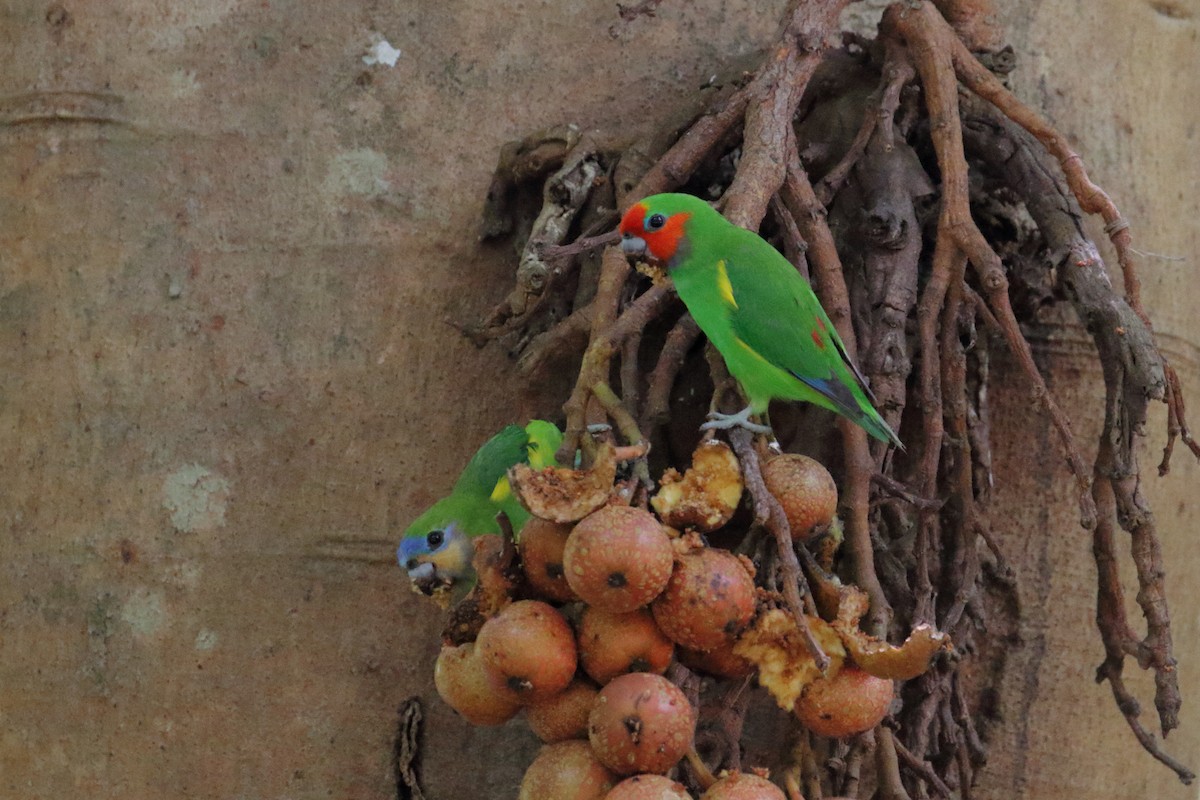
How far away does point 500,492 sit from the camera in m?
1.69

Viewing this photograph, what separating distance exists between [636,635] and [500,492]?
18.1 inches

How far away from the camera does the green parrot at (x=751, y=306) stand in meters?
1.63

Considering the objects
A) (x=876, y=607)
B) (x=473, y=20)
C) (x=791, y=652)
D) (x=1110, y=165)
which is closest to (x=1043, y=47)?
(x=1110, y=165)

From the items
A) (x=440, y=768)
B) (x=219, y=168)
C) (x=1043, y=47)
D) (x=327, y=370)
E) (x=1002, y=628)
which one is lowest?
(x=440, y=768)

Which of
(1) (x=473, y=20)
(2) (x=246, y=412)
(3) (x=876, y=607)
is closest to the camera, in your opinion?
(3) (x=876, y=607)

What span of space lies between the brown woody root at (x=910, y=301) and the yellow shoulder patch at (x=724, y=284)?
7cm

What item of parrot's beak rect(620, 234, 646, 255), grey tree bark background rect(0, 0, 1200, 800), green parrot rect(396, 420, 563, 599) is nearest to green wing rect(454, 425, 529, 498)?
green parrot rect(396, 420, 563, 599)

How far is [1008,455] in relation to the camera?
6.55ft

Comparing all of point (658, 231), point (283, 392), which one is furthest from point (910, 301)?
point (283, 392)

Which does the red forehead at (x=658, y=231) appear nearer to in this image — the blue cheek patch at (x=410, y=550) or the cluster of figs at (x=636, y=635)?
the cluster of figs at (x=636, y=635)

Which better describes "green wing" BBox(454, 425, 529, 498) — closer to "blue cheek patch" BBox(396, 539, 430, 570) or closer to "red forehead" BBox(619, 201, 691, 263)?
"blue cheek patch" BBox(396, 539, 430, 570)

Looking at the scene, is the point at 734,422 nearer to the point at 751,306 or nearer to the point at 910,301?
the point at 751,306

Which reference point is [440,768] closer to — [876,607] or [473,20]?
[876,607]

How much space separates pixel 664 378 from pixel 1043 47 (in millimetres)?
1112
